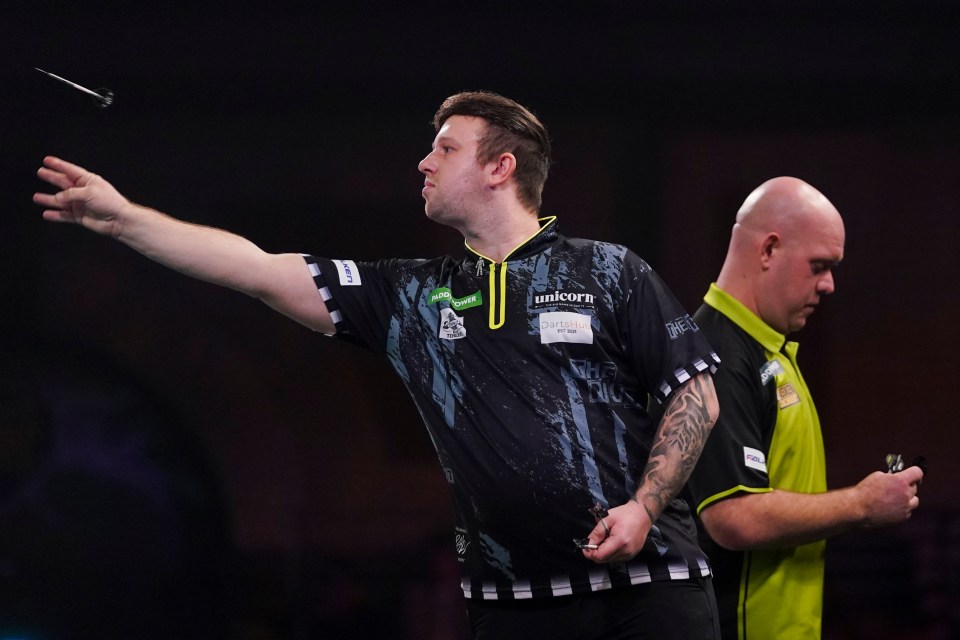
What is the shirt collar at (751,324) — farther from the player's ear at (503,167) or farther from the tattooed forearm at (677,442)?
the player's ear at (503,167)

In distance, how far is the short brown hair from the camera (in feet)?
7.39

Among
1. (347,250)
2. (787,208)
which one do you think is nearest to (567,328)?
(787,208)

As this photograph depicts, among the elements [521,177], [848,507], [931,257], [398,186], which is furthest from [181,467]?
[931,257]

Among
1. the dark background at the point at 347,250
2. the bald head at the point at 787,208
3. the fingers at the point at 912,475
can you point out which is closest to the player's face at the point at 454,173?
the bald head at the point at 787,208

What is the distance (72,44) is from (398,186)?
107 centimetres

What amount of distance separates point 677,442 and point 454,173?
0.70 meters

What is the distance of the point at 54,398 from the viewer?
3.25 metres

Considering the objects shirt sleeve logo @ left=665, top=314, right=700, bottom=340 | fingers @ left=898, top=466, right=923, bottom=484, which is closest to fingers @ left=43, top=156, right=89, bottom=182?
shirt sleeve logo @ left=665, top=314, right=700, bottom=340

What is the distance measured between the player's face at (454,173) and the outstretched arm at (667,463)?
1.90 feet

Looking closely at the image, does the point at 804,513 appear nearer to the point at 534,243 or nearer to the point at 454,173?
the point at 534,243

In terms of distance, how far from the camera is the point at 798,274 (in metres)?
2.45

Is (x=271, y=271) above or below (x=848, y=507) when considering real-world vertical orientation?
above

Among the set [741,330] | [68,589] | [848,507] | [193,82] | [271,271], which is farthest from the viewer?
[193,82]

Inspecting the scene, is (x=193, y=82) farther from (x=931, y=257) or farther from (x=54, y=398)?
(x=931, y=257)
